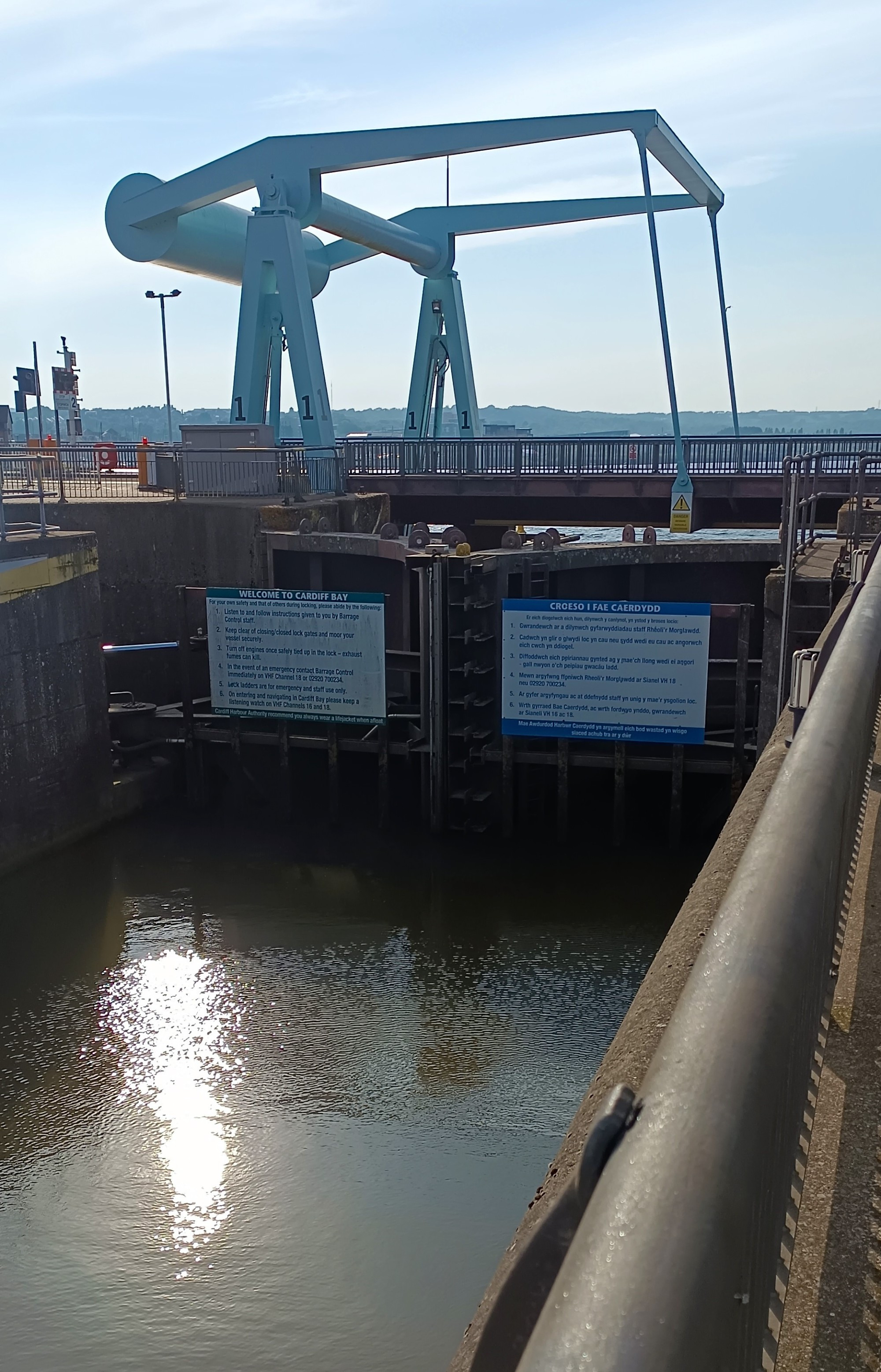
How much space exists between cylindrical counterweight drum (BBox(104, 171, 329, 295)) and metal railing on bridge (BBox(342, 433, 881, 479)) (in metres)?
4.82

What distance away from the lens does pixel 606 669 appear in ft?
45.0

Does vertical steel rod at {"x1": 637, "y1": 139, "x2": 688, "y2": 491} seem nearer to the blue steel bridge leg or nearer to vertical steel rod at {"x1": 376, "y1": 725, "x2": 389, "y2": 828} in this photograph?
the blue steel bridge leg

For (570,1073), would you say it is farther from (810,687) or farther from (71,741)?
(71,741)

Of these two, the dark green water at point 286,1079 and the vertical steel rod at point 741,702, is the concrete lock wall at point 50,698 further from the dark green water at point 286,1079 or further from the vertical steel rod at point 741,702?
the vertical steel rod at point 741,702

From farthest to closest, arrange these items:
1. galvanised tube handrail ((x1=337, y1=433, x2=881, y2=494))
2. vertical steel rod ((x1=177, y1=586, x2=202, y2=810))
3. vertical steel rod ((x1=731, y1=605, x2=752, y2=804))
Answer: galvanised tube handrail ((x1=337, y1=433, x2=881, y2=494))
vertical steel rod ((x1=177, y1=586, x2=202, y2=810))
vertical steel rod ((x1=731, y1=605, x2=752, y2=804))

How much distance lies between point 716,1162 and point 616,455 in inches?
933

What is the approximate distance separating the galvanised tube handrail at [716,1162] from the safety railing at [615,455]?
21.6m

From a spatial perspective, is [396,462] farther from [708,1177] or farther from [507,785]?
[708,1177]

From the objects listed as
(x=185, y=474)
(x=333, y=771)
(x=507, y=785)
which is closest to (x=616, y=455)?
(x=185, y=474)

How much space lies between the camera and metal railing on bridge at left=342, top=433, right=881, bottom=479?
2312cm

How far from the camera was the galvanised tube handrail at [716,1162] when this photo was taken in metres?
0.80

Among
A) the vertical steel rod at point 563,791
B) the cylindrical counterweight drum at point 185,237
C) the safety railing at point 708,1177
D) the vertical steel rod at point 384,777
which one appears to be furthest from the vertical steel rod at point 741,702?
the cylindrical counterweight drum at point 185,237

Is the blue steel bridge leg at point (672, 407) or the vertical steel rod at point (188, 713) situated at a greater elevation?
the blue steel bridge leg at point (672, 407)

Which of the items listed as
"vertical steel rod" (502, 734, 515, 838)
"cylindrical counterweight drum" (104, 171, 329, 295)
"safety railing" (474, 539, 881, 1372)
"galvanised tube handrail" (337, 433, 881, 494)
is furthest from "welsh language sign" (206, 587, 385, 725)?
"safety railing" (474, 539, 881, 1372)
